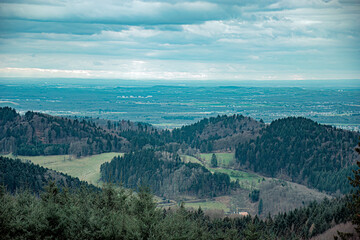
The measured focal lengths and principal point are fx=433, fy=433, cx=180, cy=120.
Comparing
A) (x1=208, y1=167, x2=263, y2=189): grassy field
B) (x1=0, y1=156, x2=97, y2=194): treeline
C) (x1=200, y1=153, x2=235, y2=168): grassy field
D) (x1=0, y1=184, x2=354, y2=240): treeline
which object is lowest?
(x1=208, y1=167, x2=263, y2=189): grassy field

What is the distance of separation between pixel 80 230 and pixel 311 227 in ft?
130

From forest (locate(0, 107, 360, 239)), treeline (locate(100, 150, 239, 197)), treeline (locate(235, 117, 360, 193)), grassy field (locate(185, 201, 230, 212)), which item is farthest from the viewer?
treeline (locate(235, 117, 360, 193))

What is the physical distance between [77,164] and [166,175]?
34.4 meters

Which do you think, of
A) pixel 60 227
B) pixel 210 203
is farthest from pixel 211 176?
pixel 60 227

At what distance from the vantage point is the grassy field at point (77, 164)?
133400 mm

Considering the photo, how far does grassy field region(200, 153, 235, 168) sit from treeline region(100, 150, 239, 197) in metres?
23.3

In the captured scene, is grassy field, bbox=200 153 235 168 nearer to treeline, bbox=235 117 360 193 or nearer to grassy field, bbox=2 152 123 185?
treeline, bbox=235 117 360 193

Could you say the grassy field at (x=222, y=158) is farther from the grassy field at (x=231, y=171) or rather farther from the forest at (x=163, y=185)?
the forest at (x=163, y=185)

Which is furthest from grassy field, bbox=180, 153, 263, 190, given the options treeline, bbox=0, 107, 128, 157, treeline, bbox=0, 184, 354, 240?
treeline, bbox=0, 184, 354, 240

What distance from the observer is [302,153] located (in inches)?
6732

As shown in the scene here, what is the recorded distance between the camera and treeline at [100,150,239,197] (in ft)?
419

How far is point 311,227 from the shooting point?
6344 cm

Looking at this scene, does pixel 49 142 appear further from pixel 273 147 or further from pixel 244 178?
pixel 273 147

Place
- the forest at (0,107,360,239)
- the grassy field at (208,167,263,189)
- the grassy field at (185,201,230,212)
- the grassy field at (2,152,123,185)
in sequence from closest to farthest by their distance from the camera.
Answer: the forest at (0,107,360,239) → the grassy field at (185,201,230,212) → the grassy field at (2,152,123,185) → the grassy field at (208,167,263,189)
